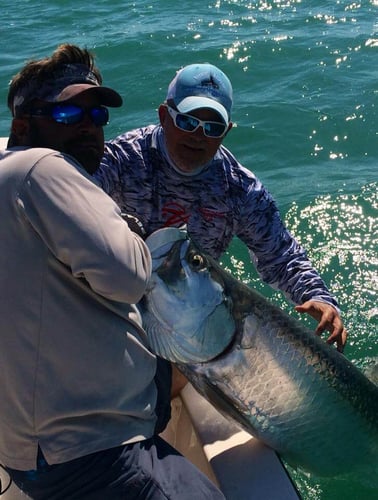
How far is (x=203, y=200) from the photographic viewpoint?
3547 mm

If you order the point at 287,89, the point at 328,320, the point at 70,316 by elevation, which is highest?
the point at 70,316

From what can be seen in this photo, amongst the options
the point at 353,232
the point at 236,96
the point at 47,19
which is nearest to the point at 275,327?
the point at 353,232

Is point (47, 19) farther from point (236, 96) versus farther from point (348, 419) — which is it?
point (348, 419)

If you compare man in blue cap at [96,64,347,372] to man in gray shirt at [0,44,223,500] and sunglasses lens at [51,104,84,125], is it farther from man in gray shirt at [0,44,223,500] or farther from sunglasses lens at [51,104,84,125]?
sunglasses lens at [51,104,84,125]

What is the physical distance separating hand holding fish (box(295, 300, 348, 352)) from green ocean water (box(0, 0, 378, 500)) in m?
0.76

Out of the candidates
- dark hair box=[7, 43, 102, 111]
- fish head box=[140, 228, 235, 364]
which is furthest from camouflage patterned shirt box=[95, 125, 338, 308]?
dark hair box=[7, 43, 102, 111]

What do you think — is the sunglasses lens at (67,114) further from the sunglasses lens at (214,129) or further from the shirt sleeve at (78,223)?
the sunglasses lens at (214,129)

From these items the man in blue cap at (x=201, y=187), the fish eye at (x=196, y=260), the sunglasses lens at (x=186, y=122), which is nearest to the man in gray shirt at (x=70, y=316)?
the fish eye at (x=196, y=260)

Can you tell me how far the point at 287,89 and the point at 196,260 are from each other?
22.1 ft

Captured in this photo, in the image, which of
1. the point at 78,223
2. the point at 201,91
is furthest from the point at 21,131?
the point at 201,91

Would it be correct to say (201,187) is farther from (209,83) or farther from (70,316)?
(70,316)

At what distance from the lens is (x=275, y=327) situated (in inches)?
106

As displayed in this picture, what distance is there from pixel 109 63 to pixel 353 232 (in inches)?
208

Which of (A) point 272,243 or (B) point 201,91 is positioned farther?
(A) point 272,243
